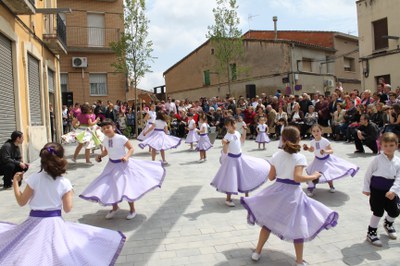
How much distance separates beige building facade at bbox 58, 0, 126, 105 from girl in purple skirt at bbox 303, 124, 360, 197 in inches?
809

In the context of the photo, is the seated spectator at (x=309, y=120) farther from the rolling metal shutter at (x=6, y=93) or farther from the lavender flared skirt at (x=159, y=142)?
the rolling metal shutter at (x=6, y=93)

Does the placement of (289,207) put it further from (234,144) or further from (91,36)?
(91,36)

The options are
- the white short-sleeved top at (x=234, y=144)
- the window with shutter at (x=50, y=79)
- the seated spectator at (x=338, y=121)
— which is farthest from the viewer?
the window with shutter at (x=50, y=79)

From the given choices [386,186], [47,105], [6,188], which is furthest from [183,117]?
[386,186]

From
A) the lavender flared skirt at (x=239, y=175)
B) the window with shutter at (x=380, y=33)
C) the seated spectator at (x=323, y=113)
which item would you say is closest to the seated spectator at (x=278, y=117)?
the seated spectator at (x=323, y=113)

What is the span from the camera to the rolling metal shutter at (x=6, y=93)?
34.8 feet

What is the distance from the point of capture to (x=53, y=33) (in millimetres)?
17734

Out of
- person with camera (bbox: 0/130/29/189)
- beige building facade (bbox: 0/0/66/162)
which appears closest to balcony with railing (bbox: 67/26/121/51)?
beige building facade (bbox: 0/0/66/162)

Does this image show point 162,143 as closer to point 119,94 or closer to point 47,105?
point 47,105

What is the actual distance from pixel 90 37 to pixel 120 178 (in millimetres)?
22105

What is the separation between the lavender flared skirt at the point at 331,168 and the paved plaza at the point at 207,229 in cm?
43

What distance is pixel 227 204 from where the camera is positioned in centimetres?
702

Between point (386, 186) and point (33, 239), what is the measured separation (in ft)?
14.0

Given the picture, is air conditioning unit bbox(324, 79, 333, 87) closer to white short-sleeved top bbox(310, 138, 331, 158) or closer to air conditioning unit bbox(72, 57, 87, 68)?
air conditioning unit bbox(72, 57, 87, 68)
